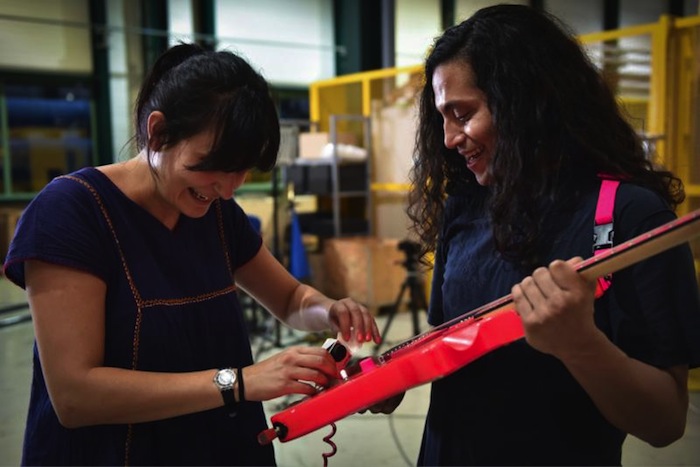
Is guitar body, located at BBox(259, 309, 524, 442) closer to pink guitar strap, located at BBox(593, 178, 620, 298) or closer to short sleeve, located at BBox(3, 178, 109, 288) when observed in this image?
pink guitar strap, located at BBox(593, 178, 620, 298)

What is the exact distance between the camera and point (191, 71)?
3.43ft

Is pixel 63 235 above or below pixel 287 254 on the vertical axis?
above

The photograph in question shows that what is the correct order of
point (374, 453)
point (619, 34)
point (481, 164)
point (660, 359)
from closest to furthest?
point (660, 359)
point (481, 164)
point (374, 453)
point (619, 34)

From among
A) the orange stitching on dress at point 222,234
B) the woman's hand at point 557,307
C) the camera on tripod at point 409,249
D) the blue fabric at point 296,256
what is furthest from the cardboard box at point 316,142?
the woman's hand at point 557,307

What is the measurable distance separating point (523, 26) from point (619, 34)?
10.4 ft

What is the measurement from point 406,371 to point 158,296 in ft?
1.46

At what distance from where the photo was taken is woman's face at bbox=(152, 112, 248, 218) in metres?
1.03

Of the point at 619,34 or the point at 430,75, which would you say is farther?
the point at 619,34

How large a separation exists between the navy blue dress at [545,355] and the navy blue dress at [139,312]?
39 centimetres

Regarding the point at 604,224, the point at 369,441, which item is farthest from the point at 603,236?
the point at 369,441

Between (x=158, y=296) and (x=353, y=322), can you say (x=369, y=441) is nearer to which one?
(x=353, y=322)

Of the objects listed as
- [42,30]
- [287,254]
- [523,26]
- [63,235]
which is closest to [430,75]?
[523,26]

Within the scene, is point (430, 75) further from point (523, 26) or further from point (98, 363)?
point (98, 363)

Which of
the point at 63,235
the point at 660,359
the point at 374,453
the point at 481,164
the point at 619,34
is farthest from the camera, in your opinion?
the point at 619,34
